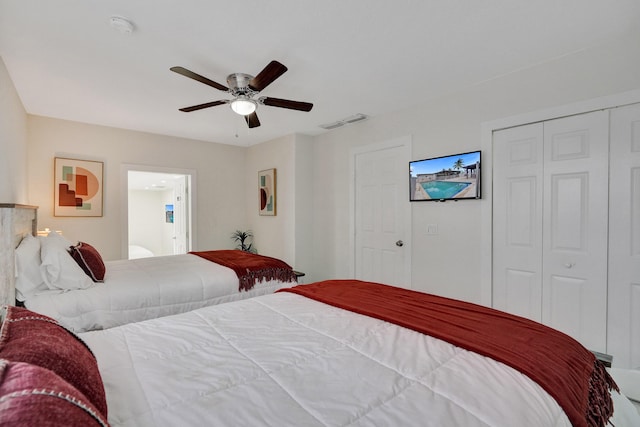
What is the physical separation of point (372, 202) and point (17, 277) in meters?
3.36

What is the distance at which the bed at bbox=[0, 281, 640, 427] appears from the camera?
0.82 m

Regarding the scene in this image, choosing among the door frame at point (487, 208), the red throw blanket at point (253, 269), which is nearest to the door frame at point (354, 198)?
the door frame at point (487, 208)

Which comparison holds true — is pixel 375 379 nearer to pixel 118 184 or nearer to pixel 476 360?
pixel 476 360

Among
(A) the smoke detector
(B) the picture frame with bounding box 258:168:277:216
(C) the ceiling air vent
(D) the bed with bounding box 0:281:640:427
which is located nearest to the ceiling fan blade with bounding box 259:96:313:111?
(A) the smoke detector

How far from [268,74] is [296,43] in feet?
1.05

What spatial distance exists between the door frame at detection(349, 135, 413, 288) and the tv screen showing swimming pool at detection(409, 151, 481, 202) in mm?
168

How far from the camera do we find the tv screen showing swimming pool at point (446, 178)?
2904 mm

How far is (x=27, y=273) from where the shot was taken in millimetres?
2172

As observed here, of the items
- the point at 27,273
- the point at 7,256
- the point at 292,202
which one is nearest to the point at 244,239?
the point at 292,202

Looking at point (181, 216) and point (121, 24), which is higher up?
point (121, 24)

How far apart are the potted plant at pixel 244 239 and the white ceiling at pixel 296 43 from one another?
272 cm

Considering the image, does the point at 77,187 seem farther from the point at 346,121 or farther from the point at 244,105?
the point at 346,121

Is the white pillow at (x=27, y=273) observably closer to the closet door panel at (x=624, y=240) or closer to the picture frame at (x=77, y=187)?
the picture frame at (x=77, y=187)

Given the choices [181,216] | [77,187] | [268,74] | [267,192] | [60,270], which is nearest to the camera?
[268,74]
